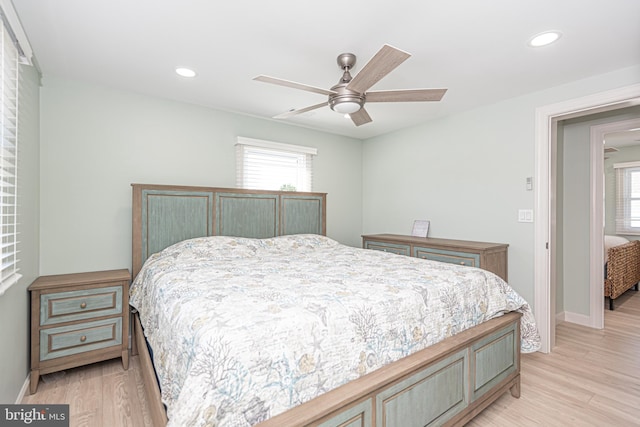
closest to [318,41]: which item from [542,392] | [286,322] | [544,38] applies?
[544,38]

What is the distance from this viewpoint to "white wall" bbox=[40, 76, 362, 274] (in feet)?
8.86

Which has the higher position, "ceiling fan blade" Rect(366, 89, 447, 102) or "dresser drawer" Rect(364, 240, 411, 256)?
"ceiling fan blade" Rect(366, 89, 447, 102)

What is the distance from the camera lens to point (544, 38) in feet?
6.79

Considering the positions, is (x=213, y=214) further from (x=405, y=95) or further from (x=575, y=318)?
(x=575, y=318)

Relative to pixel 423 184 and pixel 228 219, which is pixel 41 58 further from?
pixel 423 184

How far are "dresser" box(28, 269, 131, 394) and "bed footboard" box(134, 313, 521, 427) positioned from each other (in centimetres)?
50

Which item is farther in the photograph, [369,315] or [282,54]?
[282,54]

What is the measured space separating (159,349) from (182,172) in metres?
2.18

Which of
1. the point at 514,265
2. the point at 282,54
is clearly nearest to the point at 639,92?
the point at 514,265

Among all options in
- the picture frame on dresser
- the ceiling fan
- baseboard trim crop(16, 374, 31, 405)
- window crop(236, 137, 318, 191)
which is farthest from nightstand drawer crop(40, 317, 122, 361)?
the picture frame on dresser

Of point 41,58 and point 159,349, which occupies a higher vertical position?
point 41,58

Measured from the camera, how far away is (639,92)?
244 cm

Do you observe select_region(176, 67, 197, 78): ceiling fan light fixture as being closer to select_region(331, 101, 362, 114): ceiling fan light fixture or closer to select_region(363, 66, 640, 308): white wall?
select_region(331, 101, 362, 114): ceiling fan light fixture

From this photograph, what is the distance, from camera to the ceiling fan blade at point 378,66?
162 centimetres
